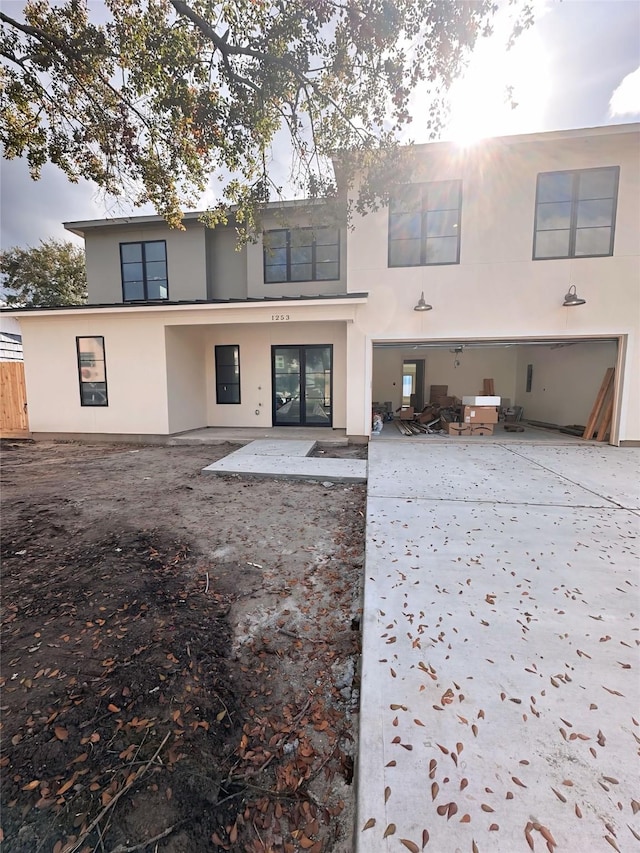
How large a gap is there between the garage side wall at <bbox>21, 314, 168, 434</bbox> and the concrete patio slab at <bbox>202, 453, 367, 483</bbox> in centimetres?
379

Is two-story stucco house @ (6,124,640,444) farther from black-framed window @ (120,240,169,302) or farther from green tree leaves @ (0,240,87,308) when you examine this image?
green tree leaves @ (0,240,87,308)

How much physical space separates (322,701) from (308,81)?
21.7 feet

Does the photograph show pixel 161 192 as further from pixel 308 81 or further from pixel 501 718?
pixel 501 718

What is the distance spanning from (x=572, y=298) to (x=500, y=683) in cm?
848

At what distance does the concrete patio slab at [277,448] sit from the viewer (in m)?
7.38

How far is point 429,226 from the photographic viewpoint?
27.0 ft

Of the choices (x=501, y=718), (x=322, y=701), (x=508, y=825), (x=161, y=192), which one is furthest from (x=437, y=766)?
(x=161, y=192)

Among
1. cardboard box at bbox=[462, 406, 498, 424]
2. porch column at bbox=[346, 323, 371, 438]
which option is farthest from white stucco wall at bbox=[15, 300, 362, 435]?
cardboard box at bbox=[462, 406, 498, 424]

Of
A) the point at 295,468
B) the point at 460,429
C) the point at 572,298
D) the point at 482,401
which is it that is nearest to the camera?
the point at 295,468

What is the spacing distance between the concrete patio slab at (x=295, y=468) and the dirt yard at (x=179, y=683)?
5.10ft

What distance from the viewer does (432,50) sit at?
4453mm

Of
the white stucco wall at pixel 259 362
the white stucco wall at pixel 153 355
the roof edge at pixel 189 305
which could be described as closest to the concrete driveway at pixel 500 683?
the roof edge at pixel 189 305

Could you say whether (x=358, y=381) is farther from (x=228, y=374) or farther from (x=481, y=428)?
(x=228, y=374)

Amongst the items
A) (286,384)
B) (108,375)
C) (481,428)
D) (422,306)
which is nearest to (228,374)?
(286,384)
